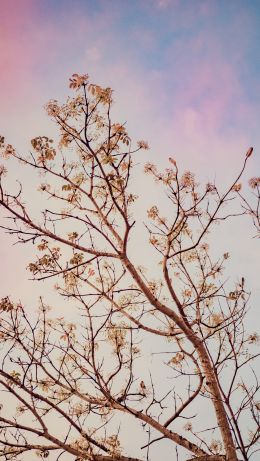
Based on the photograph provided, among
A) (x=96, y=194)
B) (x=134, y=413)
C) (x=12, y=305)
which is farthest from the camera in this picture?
(x=96, y=194)

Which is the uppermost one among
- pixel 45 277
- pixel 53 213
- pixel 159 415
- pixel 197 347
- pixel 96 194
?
pixel 96 194

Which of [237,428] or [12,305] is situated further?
[12,305]

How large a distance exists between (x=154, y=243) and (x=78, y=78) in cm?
354

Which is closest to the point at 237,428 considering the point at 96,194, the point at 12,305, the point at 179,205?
the point at 12,305

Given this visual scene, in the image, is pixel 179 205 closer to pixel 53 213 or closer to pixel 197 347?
pixel 53 213

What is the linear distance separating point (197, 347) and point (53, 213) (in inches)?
145

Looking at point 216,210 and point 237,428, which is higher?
point 216,210

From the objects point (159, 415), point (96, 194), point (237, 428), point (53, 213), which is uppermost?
point (96, 194)

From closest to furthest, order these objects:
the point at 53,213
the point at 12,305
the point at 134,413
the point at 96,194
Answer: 1. the point at 12,305
2. the point at 134,413
3. the point at 53,213
4. the point at 96,194

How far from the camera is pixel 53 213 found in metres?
6.29

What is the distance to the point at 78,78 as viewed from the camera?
18.3 ft

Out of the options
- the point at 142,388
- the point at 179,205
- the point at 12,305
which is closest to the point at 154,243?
the point at 179,205

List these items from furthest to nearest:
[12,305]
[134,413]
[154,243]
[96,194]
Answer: [154,243] < [96,194] < [134,413] < [12,305]

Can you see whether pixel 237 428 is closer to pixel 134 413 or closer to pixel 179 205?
pixel 134 413
